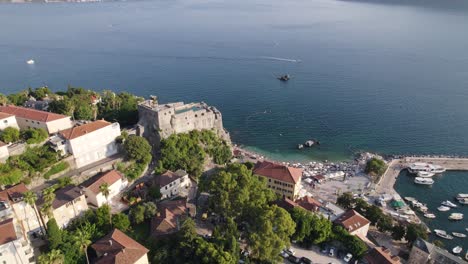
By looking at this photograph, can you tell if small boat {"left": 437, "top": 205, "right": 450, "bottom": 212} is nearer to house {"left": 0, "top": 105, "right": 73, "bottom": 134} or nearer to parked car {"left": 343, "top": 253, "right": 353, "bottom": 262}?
parked car {"left": 343, "top": 253, "right": 353, "bottom": 262}

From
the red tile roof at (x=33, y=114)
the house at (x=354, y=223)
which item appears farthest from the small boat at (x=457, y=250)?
the red tile roof at (x=33, y=114)

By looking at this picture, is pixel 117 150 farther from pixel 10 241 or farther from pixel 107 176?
pixel 10 241

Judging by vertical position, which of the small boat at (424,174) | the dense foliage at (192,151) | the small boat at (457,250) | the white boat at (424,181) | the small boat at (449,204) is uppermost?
the dense foliage at (192,151)

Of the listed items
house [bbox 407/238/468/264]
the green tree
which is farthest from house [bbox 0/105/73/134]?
house [bbox 407/238/468/264]

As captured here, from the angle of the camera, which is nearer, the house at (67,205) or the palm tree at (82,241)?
the palm tree at (82,241)

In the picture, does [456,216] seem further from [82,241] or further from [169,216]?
[82,241]

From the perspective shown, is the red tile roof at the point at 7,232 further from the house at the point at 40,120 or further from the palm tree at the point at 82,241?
the house at the point at 40,120

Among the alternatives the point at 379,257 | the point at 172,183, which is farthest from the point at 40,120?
the point at 379,257
